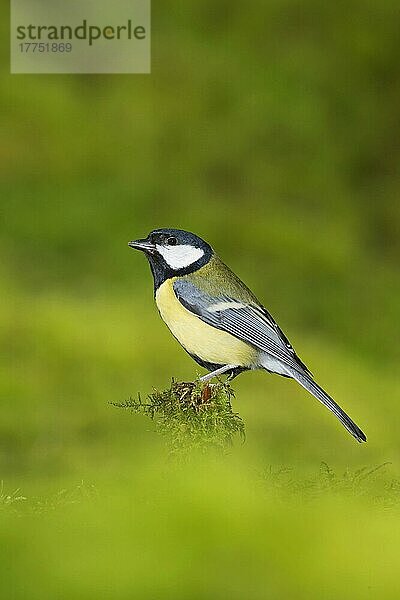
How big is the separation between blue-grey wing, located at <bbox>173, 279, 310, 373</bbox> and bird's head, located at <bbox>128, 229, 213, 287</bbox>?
0.02 m

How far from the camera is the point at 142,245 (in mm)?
1048

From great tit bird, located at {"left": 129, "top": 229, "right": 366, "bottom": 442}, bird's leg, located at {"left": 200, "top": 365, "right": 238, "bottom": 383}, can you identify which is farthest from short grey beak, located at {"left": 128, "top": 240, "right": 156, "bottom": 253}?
bird's leg, located at {"left": 200, "top": 365, "right": 238, "bottom": 383}

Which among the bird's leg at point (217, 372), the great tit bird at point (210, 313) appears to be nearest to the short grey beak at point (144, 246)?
the great tit bird at point (210, 313)

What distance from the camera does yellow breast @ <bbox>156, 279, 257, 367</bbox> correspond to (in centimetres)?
102

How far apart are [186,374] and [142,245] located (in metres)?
0.44

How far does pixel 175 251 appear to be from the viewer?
3.39 ft

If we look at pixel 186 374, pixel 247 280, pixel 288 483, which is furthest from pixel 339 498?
pixel 247 280

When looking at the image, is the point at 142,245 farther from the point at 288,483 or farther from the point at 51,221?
the point at 51,221

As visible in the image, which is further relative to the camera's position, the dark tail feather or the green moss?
the dark tail feather

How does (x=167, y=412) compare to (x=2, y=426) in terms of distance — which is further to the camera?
(x=2, y=426)

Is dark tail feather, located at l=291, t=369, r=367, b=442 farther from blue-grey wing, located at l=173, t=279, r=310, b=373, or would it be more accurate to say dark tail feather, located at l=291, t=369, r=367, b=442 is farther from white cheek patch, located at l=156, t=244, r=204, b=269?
white cheek patch, located at l=156, t=244, r=204, b=269

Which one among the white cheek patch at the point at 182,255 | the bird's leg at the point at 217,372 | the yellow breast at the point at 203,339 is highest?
the white cheek patch at the point at 182,255

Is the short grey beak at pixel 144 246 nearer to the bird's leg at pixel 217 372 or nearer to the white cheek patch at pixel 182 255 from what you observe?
the white cheek patch at pixel 182 255

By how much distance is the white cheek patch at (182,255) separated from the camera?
1028mm
